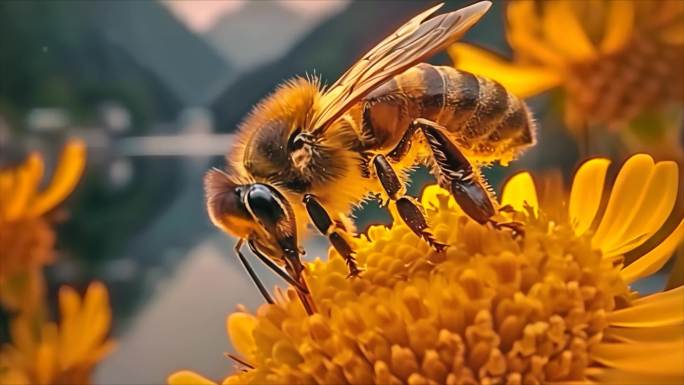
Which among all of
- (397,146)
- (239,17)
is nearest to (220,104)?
(239,17)

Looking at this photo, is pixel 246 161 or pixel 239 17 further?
pixel 239 17

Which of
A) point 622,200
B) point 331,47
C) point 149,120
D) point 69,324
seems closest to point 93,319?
point 69,324

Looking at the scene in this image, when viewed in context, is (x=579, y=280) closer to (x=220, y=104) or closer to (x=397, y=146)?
(x=397, y=146)

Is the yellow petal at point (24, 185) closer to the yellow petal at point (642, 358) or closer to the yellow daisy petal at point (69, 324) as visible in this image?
the yellow daisy petal at point (69, 324)

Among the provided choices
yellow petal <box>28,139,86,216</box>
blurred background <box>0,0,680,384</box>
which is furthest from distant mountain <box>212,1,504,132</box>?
yellow petal <box>28,139,86,216</box>

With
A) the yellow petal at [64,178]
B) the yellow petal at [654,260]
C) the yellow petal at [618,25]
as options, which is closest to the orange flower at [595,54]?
the yellow petal at [618,25]
